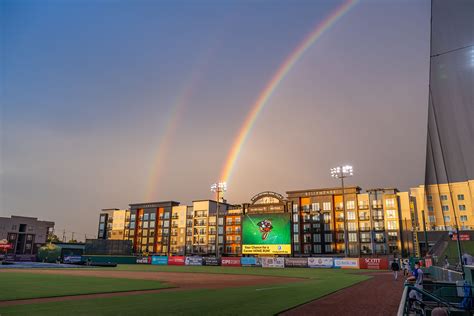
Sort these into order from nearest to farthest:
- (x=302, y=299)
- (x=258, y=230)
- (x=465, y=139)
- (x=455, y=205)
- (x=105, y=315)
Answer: (x=465, y=139), (x=105, y=315), (x=455, y=205), (x=302, y=299), (x=258, y=230)

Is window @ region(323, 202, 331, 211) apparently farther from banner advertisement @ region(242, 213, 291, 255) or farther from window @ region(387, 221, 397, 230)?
banner advertisement @ region(242, 213, 291, 255)

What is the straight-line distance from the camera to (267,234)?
8000 centimetres

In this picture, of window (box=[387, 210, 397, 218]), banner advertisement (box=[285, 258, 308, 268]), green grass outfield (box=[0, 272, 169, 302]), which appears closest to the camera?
green grass outfield (box=[0, 272, 169, 302])

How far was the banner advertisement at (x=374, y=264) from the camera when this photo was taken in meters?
61.7

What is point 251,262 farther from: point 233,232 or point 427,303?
point 427,303

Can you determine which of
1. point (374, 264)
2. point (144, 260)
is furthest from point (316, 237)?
point (144, 260)

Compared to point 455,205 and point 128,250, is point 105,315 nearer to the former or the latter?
point 455,205

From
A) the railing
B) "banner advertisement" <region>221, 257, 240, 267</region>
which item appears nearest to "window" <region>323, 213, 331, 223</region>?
"banner advertisement" <region>221, 257, 240, 267</region>

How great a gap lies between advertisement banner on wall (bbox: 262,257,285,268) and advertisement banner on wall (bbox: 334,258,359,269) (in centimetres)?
1064

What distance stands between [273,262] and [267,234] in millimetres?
9820

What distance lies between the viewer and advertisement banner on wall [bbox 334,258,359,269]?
63.2m

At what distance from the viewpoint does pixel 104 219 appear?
15250 cm

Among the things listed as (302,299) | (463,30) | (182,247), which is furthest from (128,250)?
(463,30)

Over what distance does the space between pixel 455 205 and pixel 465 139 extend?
8.00m
